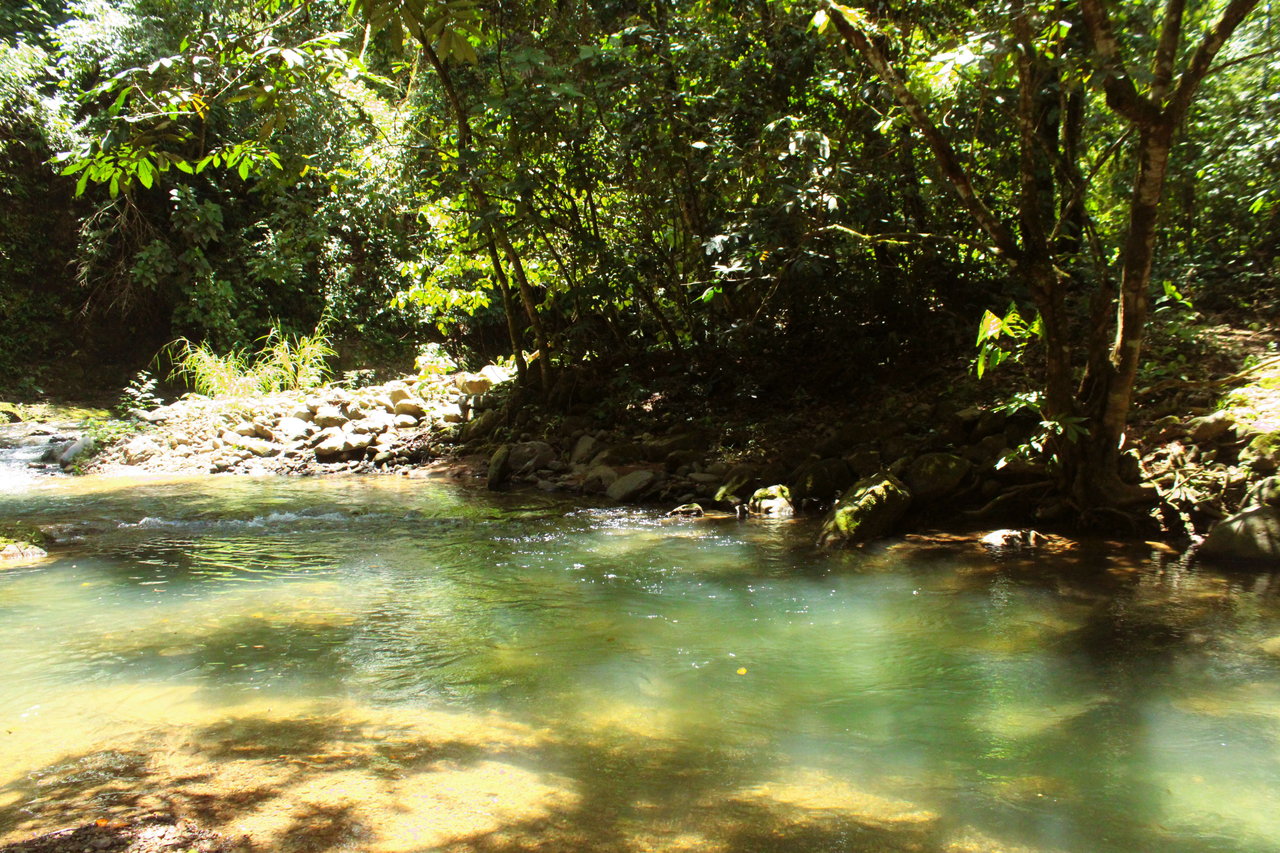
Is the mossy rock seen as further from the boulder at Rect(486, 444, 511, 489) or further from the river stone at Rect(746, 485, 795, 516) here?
the boulder at Rect(486, 444, 511, 489)

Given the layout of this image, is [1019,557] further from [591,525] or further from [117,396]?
[117,396]

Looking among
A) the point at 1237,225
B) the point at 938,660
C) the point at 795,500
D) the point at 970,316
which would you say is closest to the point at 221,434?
the point at 795,500

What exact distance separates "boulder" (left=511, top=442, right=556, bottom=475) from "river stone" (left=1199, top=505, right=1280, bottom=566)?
20.2 feet

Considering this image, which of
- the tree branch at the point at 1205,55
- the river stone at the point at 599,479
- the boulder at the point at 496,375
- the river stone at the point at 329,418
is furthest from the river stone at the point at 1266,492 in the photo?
the river stone at the point at 329,418

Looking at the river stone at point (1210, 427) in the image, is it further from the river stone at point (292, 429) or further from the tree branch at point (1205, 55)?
the river stone at point (292, 429)

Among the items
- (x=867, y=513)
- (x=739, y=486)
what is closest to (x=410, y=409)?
(x=739, y=486)

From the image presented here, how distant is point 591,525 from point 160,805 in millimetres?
4676

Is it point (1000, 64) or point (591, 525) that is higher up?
point (1000, 64)

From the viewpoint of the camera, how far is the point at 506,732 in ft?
10.2

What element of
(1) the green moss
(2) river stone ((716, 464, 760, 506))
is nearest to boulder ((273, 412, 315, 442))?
(1) the green moss

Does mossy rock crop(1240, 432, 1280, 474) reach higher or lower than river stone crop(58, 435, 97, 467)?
higher

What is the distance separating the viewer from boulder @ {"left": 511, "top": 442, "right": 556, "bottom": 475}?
9.40 metres

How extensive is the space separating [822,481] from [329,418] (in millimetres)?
7171

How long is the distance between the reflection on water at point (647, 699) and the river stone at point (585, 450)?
10.9 feet
